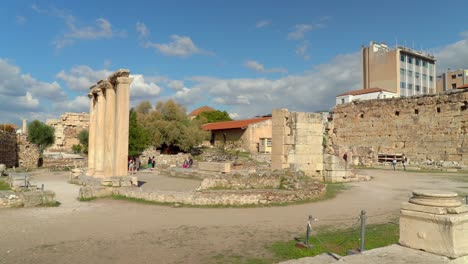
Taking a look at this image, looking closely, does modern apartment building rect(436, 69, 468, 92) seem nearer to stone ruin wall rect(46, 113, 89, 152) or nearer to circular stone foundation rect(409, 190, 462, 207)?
stone ruin wall rect(46, 113, 89, 152)

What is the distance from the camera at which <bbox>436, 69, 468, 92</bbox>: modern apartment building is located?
69.3 m

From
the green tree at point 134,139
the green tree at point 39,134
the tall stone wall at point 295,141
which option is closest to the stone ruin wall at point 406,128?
the tall stone wall at point 295,141

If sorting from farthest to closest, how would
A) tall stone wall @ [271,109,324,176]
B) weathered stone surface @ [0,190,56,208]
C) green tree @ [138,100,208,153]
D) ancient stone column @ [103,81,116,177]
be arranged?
1. green tree @ [138,100,208,153]
2. tall stone wall @ [271,109,324,176]
3. ancient stone column @ [103,81,116,177]
4. weathered stone surface @ [0,190,56,208]

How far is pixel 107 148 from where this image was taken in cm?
1648

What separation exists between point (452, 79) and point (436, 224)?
81.5 m

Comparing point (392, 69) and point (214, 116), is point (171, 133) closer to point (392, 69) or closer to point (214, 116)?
point (214, 116)

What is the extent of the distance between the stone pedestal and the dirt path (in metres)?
2.76

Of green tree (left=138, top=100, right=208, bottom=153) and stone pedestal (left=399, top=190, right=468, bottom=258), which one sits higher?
green tree (left=138, top=100, right=208, bottom=153)

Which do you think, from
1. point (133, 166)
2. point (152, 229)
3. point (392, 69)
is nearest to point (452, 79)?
point (392, 69)

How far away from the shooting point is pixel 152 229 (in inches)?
346

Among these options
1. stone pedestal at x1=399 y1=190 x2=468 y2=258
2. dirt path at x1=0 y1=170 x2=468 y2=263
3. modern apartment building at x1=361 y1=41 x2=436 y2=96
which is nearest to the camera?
stone pedestal at x1=399 y1=190 x2=468 y2=258

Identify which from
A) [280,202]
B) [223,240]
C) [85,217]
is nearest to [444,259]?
[223,240]

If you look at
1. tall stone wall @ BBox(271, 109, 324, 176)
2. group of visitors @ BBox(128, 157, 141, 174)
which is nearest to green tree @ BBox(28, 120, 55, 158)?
group of visitors @ BBox(128, 157, 141, 174)

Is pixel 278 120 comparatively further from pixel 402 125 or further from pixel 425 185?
pixel 402 125
